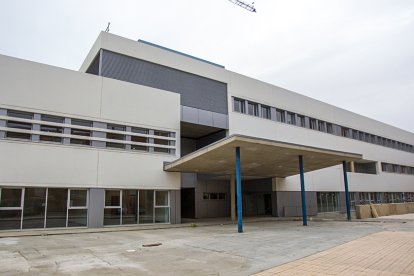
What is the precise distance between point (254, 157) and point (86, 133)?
9.55 m

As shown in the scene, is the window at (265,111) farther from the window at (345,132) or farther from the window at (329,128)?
the window at (345,132)

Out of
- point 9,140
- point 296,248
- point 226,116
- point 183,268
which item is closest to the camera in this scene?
point 183,268

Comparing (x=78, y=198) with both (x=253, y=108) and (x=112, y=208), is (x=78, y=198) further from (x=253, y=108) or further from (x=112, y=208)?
(x=253, y=108)

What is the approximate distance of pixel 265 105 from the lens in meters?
28.0

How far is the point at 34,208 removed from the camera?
1558 cm

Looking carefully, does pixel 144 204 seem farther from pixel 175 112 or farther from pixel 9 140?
pixel 9 140

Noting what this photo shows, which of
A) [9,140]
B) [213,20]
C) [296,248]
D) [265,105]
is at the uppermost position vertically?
[213,20]

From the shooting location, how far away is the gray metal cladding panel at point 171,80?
19.8 metres

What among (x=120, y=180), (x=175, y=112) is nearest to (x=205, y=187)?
(x=175, y=112)

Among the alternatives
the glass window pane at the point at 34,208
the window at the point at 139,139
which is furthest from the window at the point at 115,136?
the glass window pane at the point at 34,208

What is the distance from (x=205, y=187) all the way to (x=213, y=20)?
2145 centimetres

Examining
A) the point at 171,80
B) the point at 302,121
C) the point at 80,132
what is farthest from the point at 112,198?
the point at 302,121

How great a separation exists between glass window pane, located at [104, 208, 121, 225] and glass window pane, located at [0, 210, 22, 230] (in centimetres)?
422

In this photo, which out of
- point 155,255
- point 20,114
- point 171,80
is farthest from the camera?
point 171,80
